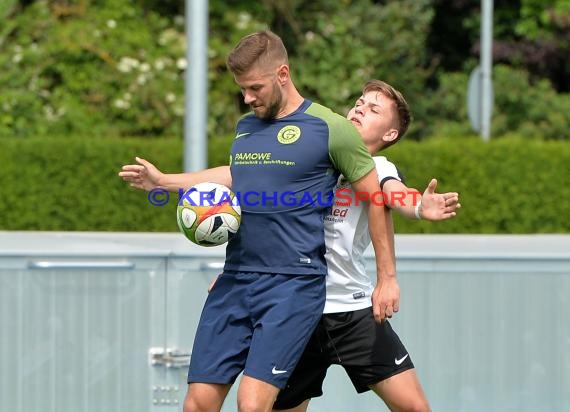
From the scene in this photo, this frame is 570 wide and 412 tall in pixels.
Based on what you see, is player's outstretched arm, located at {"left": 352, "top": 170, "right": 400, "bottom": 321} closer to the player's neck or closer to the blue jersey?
the blue jersey

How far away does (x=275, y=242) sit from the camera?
164 inches

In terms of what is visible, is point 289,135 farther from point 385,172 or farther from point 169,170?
point 169,170

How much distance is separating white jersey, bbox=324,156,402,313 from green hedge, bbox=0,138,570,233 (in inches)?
302

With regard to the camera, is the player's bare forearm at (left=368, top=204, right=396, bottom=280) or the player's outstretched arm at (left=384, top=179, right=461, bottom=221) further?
the player's bare forearm at (left=368, top=204, right=396, bottom=280)

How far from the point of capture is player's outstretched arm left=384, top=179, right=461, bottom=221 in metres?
4.10

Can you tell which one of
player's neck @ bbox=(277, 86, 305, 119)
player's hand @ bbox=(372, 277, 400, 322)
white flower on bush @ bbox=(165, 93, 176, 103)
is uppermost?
white flower on bush @ bbox=(165, 93, 176, 103)

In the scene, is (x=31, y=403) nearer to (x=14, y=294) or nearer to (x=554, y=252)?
(x=14, y=294)

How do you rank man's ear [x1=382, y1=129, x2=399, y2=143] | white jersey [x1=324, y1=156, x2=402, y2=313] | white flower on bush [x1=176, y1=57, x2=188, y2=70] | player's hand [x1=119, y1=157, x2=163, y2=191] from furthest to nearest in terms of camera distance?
white flower on bush [x1=176, y1=57, x2=188, y2=70], man's ear [x1=382, y1=129, x2=399, y2=143], player's hand [x1=119, y1=157, x2=163, y2=191], white jersey [x1=324, y1=156, x2=402, y2=313]

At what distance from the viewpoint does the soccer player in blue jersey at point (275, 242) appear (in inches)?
163

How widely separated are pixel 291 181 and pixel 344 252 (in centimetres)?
38

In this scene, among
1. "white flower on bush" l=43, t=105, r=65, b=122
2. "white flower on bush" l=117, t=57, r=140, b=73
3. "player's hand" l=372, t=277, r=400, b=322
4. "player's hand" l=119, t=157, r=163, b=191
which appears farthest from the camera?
"white flower on bush" l=117, t=57, r=140, b=73

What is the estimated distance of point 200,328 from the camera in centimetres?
426

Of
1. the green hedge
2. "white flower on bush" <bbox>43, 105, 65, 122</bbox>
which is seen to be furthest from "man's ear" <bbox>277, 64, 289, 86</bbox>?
"white flower on bush" <bbox>43, 105, 65, 122</bbox>

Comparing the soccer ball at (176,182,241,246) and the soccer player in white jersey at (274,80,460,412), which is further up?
the soccer ball at (176,182,241,246)
